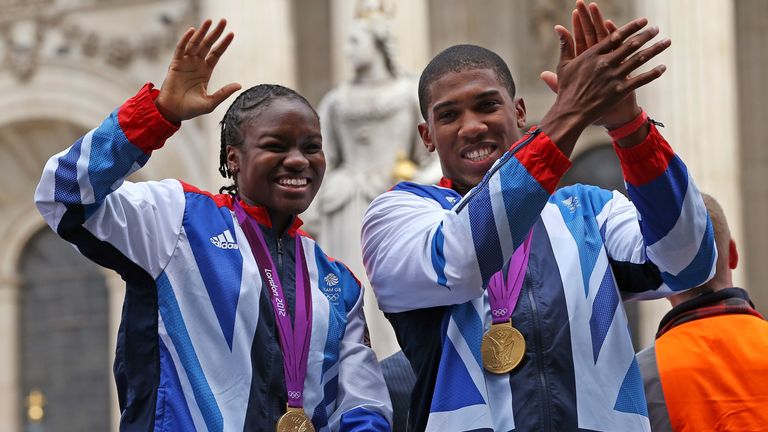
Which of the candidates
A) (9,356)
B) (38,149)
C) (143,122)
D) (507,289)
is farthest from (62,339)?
(507,289)

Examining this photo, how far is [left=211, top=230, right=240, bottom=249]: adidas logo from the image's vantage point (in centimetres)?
417

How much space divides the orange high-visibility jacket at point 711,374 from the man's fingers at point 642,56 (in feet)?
4.39

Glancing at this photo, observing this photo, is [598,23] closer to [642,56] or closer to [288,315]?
[642,56]

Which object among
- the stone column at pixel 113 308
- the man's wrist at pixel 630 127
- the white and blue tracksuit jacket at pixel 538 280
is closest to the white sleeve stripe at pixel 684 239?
the white and blue tracksuit jacket at pixel 538 280

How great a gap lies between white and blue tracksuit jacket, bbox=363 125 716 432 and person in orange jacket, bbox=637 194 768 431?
68 centimetres

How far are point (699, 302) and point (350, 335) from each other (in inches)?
44.7

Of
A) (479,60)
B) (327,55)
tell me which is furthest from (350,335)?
(327,55)

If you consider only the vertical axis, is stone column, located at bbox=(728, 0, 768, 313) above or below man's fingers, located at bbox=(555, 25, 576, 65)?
above

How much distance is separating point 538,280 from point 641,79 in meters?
0.63

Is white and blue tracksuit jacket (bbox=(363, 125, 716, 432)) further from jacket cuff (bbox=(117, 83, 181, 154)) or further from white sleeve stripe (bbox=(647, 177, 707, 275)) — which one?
jacket cuff (bbox=(117, 83, 181, 154))

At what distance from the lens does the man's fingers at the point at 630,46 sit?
3.58 metres

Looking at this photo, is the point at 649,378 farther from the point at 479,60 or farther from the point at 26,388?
the point at 26,388

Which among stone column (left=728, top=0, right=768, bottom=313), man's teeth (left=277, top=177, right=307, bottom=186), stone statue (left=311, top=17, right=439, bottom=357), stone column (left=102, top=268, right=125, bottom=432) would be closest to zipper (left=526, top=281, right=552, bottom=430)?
man's teeth (left=277, top=177, right=307, bottom=186)

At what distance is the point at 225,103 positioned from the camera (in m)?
14.6
